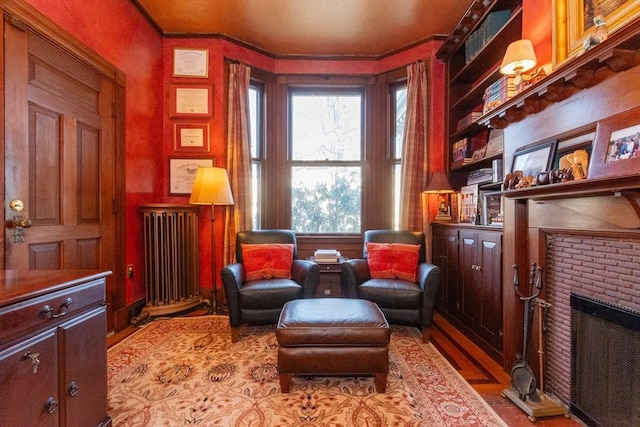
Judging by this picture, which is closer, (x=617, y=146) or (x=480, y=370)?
(x=617, y=146)

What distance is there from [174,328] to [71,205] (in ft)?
4.37

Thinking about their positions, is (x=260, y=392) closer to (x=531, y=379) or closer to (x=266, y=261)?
(x=266, y=261)

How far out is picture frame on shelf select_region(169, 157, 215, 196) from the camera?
3.57m

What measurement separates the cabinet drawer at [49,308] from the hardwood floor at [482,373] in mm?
2078

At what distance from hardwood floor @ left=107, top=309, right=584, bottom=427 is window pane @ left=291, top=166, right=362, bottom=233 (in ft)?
5.16

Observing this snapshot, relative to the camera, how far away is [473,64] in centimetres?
297

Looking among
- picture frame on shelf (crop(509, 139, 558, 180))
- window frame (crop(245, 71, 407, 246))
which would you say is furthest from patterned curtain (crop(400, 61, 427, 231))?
picture frame on shelf (crop(509, 139, 558, 180))

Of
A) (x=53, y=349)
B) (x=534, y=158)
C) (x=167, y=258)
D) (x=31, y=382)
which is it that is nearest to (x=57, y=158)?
(x=167, y=258)

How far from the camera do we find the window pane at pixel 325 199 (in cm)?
397

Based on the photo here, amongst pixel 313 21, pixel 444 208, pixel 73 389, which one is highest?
pixel 313 21

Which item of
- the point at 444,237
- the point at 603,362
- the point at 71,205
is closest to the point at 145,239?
the point at 71,205

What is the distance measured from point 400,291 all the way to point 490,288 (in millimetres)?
674

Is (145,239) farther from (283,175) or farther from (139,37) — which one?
(139,37)

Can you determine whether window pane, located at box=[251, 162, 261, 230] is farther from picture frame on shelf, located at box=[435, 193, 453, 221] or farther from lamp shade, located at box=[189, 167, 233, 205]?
picture frame on shelf, located at box=[435, 193, 453, 221]
